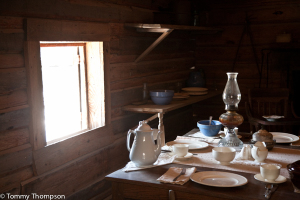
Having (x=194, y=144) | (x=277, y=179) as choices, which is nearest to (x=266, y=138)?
(x=194, y=144)

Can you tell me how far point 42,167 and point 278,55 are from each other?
3.36m

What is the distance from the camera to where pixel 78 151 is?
9.34ft

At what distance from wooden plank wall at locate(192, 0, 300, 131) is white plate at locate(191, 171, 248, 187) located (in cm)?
306

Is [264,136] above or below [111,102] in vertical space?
below

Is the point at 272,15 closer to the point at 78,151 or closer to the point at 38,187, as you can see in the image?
the point at 78,151

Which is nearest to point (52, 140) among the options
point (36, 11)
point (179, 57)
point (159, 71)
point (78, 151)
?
point (78, 151)

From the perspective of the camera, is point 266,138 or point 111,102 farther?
point 111,102

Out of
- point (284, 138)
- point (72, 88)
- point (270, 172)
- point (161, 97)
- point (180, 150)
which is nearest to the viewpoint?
point (270, 172)

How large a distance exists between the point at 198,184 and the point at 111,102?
171 centimetres

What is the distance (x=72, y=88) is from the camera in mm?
3086

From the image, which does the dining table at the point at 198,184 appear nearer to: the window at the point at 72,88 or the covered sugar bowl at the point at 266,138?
the covered sugar bowl at the point at 266,138

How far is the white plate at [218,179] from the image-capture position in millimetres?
1703

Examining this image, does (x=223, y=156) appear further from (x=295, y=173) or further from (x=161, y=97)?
(x=161, y=97)
